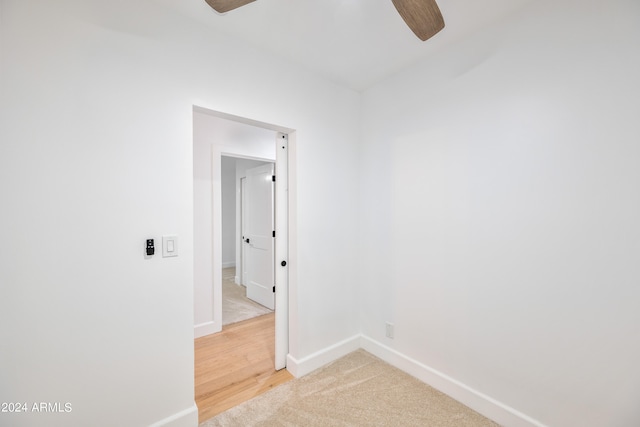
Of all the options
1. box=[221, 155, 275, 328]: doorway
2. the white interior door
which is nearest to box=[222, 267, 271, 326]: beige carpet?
box=[221, 155, 275, 328]: doorway

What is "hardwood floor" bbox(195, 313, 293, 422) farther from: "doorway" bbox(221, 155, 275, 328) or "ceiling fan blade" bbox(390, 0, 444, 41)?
"ceiling fan blade" bbox(390, 0, 444, 41)

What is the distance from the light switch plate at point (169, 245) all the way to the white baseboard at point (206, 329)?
5.77 ft

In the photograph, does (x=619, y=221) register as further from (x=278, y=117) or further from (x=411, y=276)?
(x=278, y=117)

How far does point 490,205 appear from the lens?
1.74 meters

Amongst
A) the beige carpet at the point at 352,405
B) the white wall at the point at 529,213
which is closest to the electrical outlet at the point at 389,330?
the white wall at the point at 529,213

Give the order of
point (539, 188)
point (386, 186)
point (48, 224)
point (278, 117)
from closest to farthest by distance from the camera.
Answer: point (48, 224)
point (539, 188)
point (278, 117)
point (386, 186)

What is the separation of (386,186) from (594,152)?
4.39 feet

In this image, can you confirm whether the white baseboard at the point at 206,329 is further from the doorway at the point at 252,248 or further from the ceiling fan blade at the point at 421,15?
the ceiling fan blade at the point at 421,15

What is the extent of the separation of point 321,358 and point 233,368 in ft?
2.62

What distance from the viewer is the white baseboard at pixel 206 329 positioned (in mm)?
2919

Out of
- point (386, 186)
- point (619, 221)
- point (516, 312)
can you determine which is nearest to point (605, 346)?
point (516, 312)

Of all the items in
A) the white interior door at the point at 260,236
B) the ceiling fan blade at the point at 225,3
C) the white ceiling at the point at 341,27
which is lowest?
the white interior door at the point at 260,236

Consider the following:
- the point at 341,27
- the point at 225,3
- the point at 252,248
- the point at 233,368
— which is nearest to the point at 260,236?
the point at 252,248

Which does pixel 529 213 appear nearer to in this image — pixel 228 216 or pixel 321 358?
pixel 321 358
